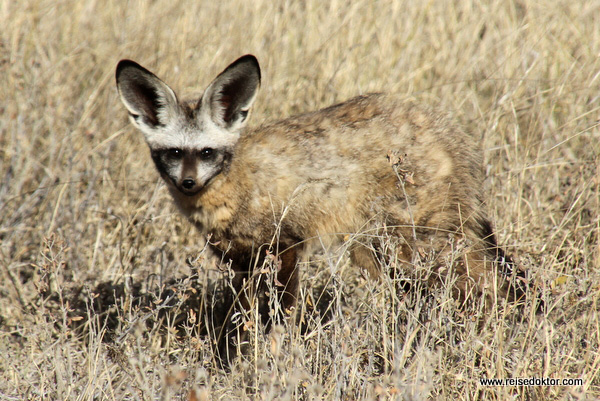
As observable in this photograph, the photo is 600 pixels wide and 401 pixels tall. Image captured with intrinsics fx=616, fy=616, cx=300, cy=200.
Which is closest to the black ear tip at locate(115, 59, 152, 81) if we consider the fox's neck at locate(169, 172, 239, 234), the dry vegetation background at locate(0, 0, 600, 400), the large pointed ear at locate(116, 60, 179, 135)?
the large pointed ear at locate(116, 60, 179, 135)

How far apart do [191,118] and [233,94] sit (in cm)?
37

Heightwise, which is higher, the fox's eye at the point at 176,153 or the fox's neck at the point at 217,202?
the fox's eye at the point at 176,153

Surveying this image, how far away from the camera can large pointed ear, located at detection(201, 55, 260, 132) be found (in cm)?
449

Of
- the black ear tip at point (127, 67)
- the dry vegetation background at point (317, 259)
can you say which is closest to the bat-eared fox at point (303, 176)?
the black ear tip at point (127, 67)

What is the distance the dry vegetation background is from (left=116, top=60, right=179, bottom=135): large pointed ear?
92 centimetres

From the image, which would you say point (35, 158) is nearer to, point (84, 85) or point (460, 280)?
point (84, 85)

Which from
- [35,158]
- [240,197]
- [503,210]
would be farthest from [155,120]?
[503,210]

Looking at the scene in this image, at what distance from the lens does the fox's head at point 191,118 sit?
14.8 ft

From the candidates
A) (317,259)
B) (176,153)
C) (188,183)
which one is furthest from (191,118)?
(317,259)

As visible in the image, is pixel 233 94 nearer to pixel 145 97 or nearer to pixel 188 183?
pixel 145 97

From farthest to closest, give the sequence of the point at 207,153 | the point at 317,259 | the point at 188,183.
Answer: the point at 317,259, the point at 207,153, the point at 188,183

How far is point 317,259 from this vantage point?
4816 mm

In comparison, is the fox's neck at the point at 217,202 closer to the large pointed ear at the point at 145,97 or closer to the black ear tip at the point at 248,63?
the large pointed ear at the point at 145,97

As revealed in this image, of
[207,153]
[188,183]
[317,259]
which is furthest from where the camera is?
[317,259]
